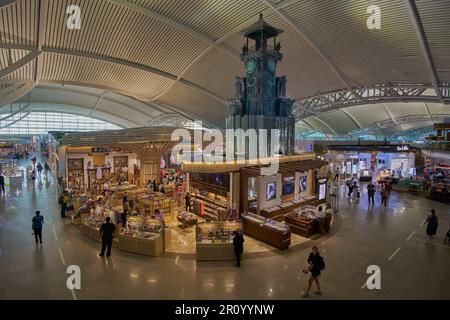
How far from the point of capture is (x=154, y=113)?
1663 inches

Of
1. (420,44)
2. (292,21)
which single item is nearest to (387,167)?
(420,44)

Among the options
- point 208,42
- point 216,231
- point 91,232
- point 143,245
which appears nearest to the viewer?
point 143,245

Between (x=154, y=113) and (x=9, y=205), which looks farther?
(x=154, y=113)

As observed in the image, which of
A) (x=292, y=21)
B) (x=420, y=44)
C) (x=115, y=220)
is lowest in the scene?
(x=115, y=220)

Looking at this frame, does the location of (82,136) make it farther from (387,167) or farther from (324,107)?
(387,167)

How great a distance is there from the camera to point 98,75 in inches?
851

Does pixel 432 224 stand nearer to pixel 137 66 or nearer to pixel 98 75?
pixel 137 66

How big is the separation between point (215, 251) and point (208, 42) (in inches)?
576

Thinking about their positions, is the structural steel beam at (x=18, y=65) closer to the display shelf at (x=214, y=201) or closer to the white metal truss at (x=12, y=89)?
the white metal truss at (x=12, y=89)

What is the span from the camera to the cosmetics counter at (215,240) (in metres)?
8.04

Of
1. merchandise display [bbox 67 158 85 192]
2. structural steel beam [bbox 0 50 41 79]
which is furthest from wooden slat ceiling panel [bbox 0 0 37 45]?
merchandise display [bbox 67 158 85 192]

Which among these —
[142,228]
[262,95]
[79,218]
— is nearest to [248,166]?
[262,95]

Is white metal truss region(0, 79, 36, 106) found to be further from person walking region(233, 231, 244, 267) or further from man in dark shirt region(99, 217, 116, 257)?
person walking region(233, 231, 244, 267)

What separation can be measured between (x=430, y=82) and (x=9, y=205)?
2771 centimetres
